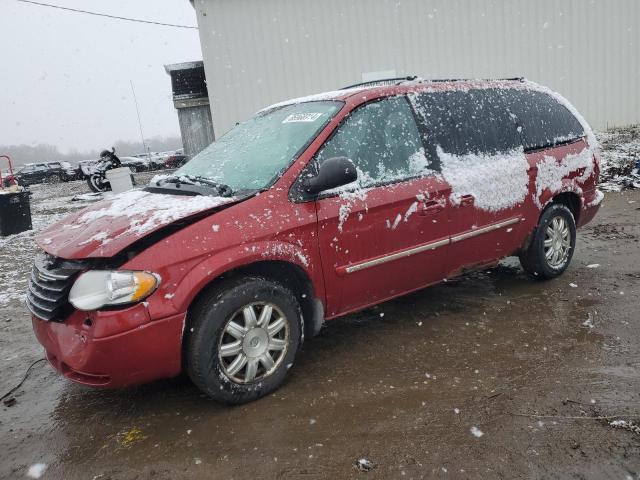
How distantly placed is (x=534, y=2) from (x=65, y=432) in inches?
598

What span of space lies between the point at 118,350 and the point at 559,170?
3779mm

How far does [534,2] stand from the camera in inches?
538

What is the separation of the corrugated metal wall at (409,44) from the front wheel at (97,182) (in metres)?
6.11

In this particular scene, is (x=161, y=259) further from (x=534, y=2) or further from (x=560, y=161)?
(x=534, y=2)

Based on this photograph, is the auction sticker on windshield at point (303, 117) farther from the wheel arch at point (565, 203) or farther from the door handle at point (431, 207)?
the wheel arch at point (565, 203)

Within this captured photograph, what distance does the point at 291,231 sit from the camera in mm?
2885

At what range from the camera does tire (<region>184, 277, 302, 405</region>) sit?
8.59ft

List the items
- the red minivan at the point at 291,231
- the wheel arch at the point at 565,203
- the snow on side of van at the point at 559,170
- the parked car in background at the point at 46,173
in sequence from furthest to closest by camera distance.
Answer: the parked car in background at the point at 46,173
the wheel arch at the point at 565,203
the snow on side of van at the point at 559,170
the red minivan at the point at 291,231

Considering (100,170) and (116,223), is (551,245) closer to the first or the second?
(116,223)

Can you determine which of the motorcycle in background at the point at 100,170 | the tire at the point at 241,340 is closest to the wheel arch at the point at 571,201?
the tire at the point at 241,340

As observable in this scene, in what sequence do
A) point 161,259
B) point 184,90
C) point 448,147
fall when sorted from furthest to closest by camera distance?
point 184,90
point 448,147
point 161,259

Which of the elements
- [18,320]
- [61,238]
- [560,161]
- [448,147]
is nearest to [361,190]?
[448,147]

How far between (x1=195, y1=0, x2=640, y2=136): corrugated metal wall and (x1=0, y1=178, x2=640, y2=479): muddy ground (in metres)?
10.8

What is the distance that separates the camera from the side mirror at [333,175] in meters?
2.86
